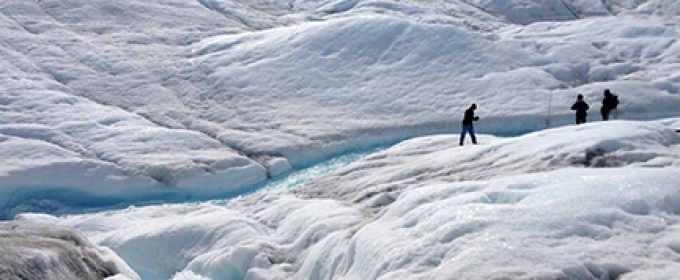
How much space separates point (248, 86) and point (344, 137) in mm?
6114

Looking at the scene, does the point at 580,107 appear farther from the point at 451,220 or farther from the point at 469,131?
the point at 451,220

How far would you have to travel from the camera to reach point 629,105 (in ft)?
91.0

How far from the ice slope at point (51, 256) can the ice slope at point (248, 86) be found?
1209 cm

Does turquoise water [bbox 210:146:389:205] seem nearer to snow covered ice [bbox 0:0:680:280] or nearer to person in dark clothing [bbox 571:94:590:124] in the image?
snow covered ice [bbox 0:0:680:280]

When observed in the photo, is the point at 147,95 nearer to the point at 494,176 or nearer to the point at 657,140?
the point at 494,176

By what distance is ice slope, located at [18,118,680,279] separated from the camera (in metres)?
9.67

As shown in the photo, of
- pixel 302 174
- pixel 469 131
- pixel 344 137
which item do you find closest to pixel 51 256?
pixel 469 131

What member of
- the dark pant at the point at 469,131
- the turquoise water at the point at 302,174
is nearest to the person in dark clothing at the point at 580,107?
the dark pant at the point at 469,131

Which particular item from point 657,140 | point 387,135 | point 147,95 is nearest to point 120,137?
point 147,95

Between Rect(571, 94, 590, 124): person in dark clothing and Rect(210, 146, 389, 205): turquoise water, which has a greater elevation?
Rect(571, 94, 590, 124): person in dark clothing

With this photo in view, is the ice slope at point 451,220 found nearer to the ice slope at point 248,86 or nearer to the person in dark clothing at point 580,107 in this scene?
the person in dark clothing at point 580,107

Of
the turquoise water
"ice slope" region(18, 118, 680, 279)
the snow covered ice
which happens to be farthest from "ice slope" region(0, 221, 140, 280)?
the turquoise water

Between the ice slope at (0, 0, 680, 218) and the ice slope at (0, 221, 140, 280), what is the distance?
39.6 feet

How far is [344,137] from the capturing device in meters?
26.8
